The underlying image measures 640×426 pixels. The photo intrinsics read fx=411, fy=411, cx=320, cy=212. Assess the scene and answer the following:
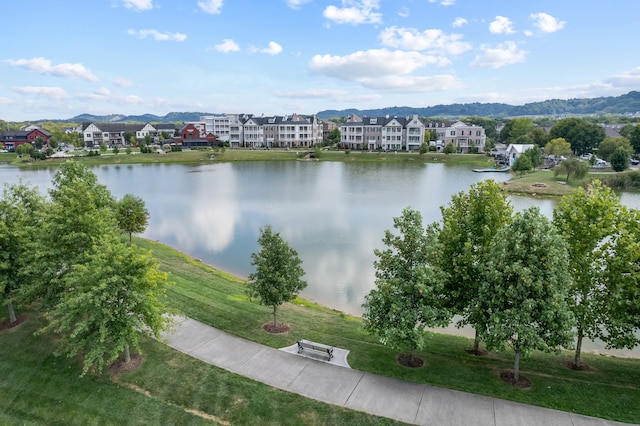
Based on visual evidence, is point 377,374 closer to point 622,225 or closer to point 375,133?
point 622,225

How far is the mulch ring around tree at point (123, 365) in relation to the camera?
1361 cm

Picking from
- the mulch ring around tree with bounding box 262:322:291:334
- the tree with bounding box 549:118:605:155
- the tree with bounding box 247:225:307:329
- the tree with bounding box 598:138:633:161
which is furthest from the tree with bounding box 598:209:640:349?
the tree with bounding box 549:118:605:155

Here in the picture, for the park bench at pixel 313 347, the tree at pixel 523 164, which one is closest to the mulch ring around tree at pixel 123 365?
the park bench at pixel 313 347

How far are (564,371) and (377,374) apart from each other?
6.23 m

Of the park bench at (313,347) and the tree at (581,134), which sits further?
the tree at (581,134)

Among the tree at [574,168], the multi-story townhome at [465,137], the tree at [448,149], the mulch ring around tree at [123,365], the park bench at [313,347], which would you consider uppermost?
the multi-story townhome at [465,137]

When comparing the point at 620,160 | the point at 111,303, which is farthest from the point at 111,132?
the point at 111,303

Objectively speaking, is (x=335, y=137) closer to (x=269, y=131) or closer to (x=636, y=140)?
(x=269, y=131)

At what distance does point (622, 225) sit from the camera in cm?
1290

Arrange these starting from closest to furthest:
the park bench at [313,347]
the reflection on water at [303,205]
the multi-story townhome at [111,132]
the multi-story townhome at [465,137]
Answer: the park bench at [313,347], the reflection on water at [303,205], the multi-story townhome at [465,137], the multi-story townhome at [111,132]

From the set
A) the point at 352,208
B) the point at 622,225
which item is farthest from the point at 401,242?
the point at 352,208

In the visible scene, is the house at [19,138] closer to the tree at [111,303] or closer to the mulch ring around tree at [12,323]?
the mulch ring around tree at [12,323]

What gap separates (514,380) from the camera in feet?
42.4

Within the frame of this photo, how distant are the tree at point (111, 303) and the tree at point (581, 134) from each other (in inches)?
3809
